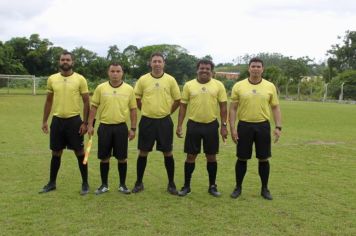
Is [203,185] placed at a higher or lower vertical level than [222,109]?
lower

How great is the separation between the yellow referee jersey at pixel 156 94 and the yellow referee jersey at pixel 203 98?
21 centimetres

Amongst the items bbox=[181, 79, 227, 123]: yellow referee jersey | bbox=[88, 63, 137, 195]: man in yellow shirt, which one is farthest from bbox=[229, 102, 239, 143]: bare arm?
bbox=[88, 63, 137, 195]: man in yellow shirt

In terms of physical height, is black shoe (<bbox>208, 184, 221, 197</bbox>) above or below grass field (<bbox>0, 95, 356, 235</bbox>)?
above

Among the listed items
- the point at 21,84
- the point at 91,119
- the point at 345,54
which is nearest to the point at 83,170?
the point at 91,119

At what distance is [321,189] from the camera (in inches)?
274

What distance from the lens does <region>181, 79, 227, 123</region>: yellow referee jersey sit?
6.37 meters

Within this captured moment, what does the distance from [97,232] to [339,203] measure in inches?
127

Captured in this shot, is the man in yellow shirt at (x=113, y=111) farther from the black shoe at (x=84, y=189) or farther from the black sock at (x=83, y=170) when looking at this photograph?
the black sock at (x=83, y=170)

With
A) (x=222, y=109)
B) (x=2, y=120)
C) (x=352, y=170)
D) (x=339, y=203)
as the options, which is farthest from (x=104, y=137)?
(x=2, y=120)

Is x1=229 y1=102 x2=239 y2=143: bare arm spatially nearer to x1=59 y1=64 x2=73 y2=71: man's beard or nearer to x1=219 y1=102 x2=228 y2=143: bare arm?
x1=219 y1=102 x2=228 y2=143: bare arm

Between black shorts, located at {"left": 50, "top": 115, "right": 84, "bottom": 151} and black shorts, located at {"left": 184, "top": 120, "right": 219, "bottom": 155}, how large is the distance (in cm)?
151

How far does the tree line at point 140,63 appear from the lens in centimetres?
5275

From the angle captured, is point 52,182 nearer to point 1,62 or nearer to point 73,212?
point 73,212

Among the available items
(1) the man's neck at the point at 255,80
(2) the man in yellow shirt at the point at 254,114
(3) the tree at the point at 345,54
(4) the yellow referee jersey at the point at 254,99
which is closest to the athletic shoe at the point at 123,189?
(2) the man in yellow shirt at the point at 254,114
